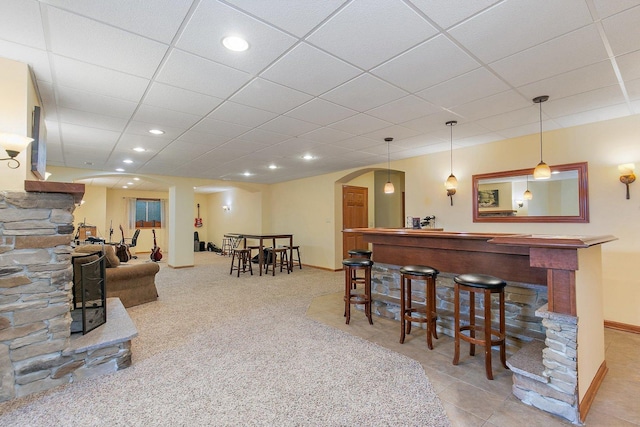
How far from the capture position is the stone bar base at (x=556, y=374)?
185 cm

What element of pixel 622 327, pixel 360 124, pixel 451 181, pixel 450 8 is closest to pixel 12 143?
pixel 450 8

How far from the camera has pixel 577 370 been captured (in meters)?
1.86

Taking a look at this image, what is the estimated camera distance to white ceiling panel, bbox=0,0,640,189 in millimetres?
1733

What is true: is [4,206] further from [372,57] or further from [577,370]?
[577,370]

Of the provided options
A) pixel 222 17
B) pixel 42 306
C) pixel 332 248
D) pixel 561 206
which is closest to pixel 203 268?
pixel 332 248

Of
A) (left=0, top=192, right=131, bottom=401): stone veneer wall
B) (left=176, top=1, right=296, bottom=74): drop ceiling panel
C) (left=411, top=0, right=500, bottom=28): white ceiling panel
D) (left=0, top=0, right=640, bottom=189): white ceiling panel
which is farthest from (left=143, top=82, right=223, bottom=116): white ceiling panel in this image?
(left=411, top=0, right=500, bottom=28): white ceiling panel

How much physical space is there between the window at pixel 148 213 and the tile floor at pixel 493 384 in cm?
1042

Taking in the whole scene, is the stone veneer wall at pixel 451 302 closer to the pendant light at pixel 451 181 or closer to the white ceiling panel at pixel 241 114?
the pendant light at pixel 451 181

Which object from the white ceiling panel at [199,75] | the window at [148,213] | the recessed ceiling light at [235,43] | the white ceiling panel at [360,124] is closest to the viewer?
the recessed ceiling light at [235,43]

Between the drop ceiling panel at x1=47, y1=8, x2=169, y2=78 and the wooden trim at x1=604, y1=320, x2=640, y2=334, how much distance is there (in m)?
5.40

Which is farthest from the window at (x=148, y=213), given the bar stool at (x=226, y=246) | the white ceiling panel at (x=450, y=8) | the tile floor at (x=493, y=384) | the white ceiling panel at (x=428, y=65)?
the white ceiling panel at (x=450, y=8)

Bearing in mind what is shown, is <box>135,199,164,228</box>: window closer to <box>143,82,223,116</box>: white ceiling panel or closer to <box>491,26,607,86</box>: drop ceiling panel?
<box>143,82,223,116</box>: white ceiling panel

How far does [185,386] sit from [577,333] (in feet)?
8.99

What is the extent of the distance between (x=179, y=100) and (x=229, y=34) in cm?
132
